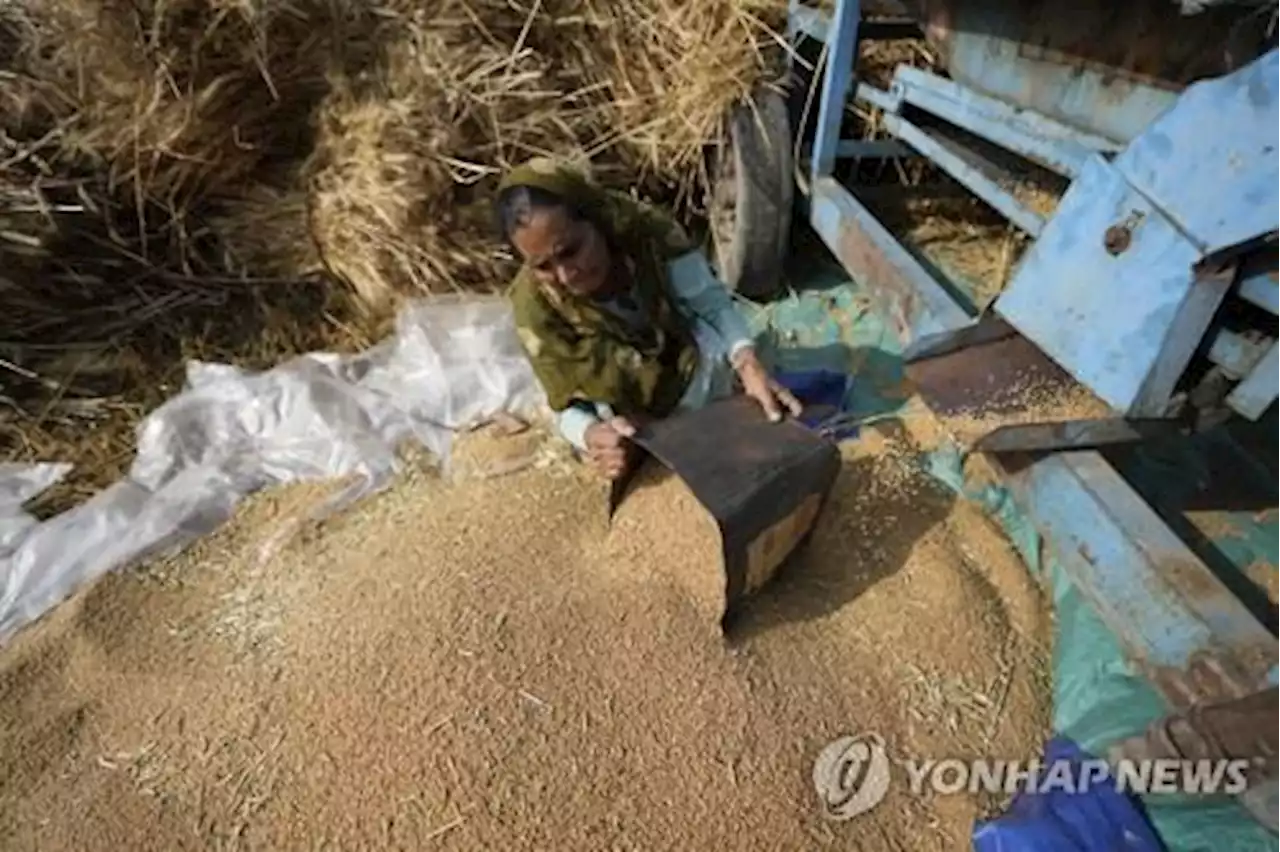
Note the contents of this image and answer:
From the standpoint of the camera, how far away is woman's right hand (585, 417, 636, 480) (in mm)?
1850

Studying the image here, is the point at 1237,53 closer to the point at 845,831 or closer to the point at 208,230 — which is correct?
the point at 845,831

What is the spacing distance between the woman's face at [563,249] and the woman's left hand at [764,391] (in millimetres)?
332

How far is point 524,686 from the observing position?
5.32 ft

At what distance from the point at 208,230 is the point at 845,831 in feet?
7.13

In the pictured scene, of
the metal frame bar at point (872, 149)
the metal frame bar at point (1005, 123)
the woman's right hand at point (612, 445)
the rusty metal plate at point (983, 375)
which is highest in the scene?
the metal frame bar at point (1005, 123)

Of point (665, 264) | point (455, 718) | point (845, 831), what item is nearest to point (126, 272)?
point (665, 264)

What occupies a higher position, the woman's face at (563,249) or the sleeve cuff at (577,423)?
the woman's face at (563,249)

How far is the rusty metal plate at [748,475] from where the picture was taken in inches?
63.2

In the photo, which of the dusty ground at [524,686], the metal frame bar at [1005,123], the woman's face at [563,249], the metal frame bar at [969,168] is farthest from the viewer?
the metal frame bar at [969,168]

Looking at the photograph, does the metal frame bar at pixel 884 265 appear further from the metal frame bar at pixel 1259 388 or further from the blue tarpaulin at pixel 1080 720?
the metal frame bar at pixel 1259 388

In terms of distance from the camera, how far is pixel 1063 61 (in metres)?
2.09

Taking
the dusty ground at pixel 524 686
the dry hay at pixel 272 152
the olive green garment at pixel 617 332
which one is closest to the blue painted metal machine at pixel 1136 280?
the dusty ground at pixel 524 686

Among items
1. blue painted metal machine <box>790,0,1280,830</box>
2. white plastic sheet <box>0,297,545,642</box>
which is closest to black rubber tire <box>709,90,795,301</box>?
blue painted metal machine <box>790,0,1280,830</box>

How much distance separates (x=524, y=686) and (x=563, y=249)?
761 mm
